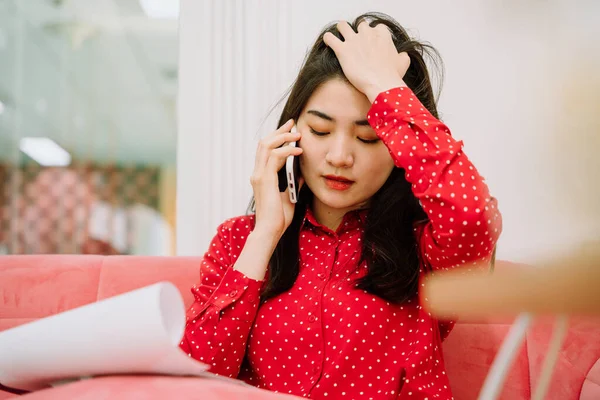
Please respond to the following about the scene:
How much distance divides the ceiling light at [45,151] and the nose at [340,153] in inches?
44.5

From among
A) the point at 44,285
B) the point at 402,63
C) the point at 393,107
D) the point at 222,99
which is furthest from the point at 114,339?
the point at 222,99

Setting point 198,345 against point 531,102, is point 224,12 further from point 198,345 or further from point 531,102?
point 198,345

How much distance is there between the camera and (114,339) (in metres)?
0.56

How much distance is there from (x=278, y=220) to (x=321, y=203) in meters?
0.12

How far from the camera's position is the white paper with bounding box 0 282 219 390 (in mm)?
537

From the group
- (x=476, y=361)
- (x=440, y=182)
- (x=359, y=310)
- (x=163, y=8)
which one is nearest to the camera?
(x=440, y=182)

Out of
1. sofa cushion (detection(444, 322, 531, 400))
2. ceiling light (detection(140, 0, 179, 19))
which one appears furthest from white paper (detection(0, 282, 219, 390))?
ceiling light (detection(140, 0, 179, 19))

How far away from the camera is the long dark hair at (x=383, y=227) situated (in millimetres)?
993

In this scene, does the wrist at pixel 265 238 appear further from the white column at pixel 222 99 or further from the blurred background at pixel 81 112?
the blurred background at pixel 81 112

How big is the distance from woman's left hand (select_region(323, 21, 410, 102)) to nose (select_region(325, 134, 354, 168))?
84 millimetres

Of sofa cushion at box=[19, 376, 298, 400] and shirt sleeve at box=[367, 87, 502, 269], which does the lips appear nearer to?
shirt sleeve at box=[367, 87, 502, 269]

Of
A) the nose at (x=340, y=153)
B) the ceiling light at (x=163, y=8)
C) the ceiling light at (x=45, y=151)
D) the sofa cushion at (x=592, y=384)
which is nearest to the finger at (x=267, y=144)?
the nose at (x=340, y=153)

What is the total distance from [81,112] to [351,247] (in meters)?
1.13

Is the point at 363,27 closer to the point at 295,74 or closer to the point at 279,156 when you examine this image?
the point at 279,156
